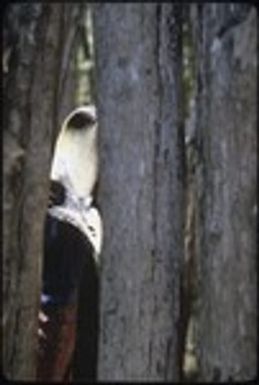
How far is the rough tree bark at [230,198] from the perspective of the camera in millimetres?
2123

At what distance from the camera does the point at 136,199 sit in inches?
90.8

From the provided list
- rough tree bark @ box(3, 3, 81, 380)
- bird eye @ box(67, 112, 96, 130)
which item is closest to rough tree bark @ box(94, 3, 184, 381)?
rough tree bark @ box(3, 3, 81, 380)

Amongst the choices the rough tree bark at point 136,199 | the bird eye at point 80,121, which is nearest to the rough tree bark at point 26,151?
the rough tree bark at point 136,199

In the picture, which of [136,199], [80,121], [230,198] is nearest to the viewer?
[230,198]

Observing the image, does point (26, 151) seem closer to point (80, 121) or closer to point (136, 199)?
point (136, 199)

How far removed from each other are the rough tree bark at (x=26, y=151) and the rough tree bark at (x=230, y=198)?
42 centimetres

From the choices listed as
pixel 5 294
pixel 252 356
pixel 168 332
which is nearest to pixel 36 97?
pixel 5 294

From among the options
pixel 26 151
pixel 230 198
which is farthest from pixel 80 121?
pixel 230 198

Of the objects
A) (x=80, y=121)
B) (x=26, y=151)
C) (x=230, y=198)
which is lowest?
(x=230, y=198)

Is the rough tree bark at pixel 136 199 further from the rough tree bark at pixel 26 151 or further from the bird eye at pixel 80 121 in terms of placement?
the bird eye at pixel 80 121

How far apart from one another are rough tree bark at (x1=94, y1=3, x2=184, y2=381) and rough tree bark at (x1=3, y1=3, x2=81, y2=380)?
0.43 feet

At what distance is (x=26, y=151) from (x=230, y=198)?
0.52 meters

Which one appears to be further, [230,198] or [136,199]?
[136,199]

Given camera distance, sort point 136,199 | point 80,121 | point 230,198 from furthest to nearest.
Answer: point 80,121 < point 136,199 < point 230,198
